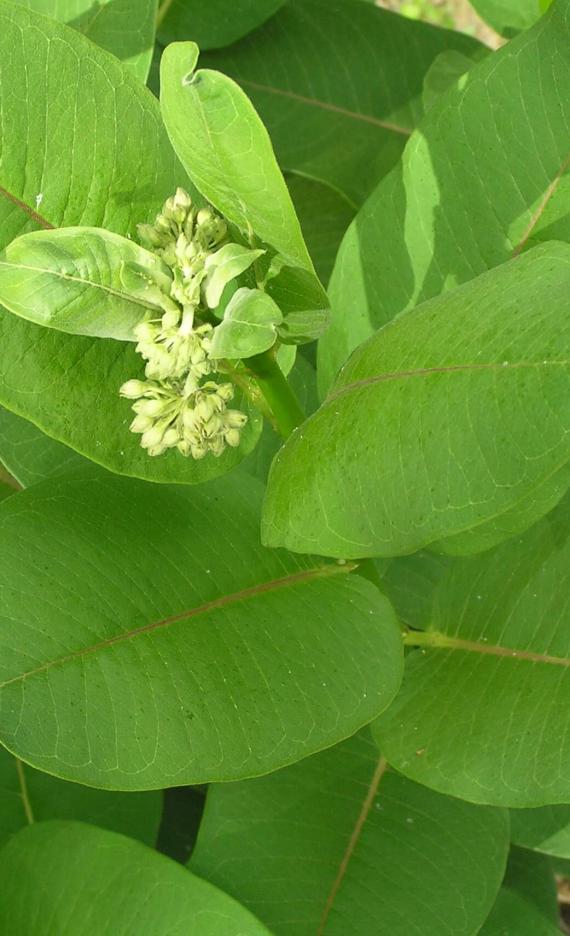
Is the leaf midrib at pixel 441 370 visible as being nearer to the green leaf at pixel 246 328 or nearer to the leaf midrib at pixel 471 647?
the green leaf at pixel 246 328

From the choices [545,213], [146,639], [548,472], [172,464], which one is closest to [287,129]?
[545,213]

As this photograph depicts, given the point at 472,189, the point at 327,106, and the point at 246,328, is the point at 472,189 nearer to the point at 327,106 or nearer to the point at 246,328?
the point at 246,328

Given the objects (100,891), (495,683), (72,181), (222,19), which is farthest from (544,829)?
(222,19)

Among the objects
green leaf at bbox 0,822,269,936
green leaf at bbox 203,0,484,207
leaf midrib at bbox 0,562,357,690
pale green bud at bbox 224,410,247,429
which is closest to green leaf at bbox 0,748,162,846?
green leaf at bbox 0,822,269,936

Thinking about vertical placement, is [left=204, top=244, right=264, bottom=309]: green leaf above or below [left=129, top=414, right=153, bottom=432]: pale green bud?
above

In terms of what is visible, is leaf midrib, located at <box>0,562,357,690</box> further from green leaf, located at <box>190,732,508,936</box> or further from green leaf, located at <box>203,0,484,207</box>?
green leaf, located at <box>203,0,484,207</box>

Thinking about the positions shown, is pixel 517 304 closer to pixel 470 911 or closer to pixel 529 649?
pixel 529 649

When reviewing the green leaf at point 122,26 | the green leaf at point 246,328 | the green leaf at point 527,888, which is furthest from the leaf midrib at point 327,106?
the green leaf at point 527,888
